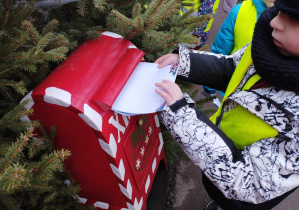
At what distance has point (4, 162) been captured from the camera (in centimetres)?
75

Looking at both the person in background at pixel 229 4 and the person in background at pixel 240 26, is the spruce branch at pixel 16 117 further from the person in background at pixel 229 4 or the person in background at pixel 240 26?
the person in background at pixel 229 4

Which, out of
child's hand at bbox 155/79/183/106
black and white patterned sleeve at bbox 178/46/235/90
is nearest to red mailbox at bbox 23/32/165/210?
child's hand at bbox 155/79/183/106

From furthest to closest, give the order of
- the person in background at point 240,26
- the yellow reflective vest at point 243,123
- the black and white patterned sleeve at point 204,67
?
the person in background at point 240,26, the black and white patterned sleeve at point 204,67, the yellow reflective vest at point 243,123

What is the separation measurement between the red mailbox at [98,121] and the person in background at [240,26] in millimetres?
1300

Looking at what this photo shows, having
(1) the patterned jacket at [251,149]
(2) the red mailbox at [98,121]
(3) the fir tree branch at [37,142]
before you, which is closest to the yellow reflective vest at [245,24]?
(1) the patterned jacket at [251,149]

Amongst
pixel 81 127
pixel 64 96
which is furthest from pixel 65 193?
pixel 64 96

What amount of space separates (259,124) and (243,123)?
3.9 inches

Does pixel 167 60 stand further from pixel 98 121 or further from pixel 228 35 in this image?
pixel 228 35

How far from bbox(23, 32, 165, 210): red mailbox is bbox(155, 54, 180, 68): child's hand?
5.5 inches

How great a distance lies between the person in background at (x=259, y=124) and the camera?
945 mm

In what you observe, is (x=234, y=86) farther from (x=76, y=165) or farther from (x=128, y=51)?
(x=76, y=165)

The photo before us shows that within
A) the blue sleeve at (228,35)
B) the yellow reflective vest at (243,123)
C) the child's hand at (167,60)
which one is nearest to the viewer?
the yellow reflective vest at (243,123)

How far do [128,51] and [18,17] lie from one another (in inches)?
21.8

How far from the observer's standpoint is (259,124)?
3.50 feet
